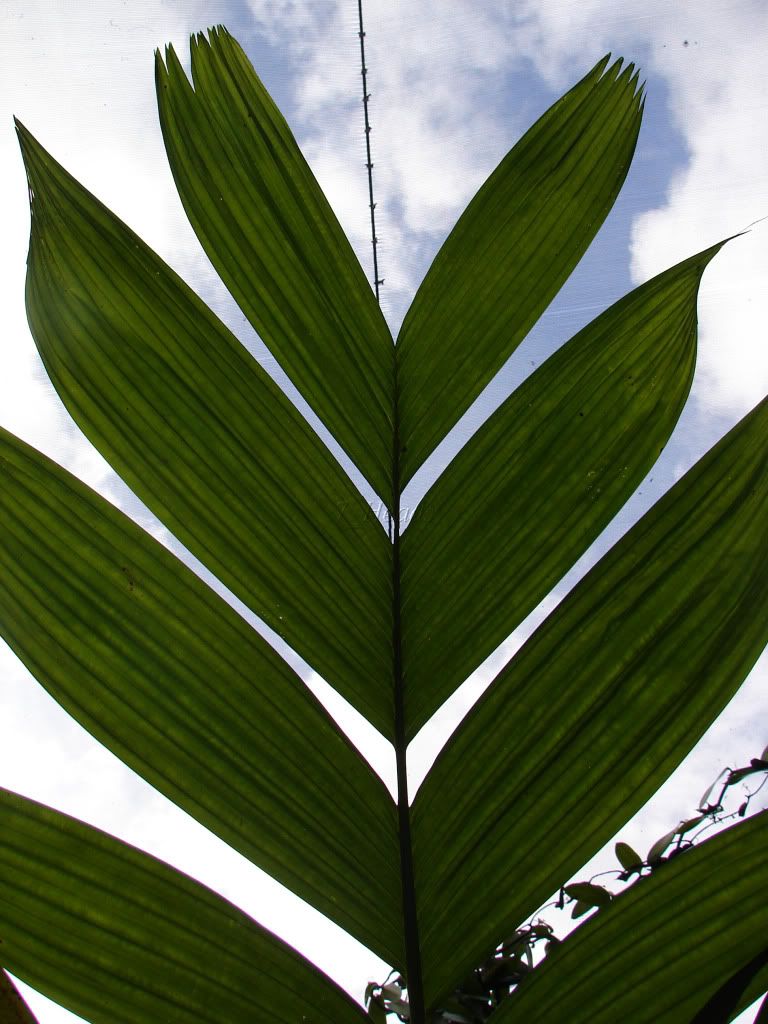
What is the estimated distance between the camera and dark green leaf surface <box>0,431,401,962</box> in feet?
1.27

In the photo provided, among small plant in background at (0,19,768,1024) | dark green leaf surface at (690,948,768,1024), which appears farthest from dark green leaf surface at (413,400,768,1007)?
dark green leaf surface at (690,948,768,1024)

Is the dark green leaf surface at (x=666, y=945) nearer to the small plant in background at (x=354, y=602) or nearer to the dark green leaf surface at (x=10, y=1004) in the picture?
the small plant in background at (x=354, y=602)

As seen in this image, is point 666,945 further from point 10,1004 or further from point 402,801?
point 10,1004

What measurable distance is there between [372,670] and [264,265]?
0.86ft

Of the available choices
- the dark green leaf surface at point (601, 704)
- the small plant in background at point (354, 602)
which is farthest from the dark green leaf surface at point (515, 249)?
the dark green leaf surface at point (601, 704)

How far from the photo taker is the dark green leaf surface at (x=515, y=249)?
0.52 meters

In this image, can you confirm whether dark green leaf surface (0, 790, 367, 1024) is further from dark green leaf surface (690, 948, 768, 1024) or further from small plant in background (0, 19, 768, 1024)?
dark green leaf surface (690, 948, 768, 1024)

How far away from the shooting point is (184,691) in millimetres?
400

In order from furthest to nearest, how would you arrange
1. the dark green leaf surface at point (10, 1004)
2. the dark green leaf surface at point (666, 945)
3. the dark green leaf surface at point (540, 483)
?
the dark green leaf surface at point (540, 483) → the dark green leaf surface at point (666, 945) → the dark green leaf surface at point (10, 1004)

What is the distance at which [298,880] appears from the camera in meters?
0.40

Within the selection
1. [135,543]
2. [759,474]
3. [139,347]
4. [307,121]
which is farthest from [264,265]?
[307,121]

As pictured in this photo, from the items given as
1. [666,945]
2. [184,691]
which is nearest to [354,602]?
[184,691]

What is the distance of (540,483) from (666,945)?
239mm

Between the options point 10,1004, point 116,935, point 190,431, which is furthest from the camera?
point 190,431
